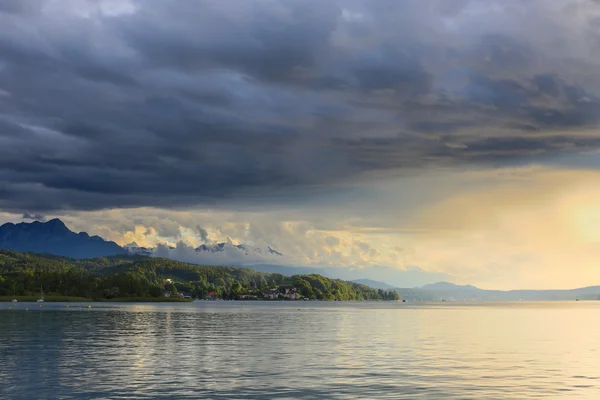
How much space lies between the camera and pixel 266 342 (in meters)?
99.3

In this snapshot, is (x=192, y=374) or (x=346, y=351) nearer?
(x=192, y=374)

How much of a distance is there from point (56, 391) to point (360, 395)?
23.3 metres

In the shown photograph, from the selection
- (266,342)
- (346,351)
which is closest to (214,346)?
(266,342)

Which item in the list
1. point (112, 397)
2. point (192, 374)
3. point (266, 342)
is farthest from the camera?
point (266, 342)

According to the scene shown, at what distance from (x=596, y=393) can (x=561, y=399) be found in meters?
4.89

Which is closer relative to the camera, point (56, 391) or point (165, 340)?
point (56, 391)

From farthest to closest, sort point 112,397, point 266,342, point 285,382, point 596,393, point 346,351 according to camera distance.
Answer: point 266,342
point 346,351
point 285,382
point 596,393
point 112,397

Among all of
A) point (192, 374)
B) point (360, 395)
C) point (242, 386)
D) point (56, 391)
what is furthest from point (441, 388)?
point (56, 391)

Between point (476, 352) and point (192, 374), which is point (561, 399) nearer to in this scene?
point (192, 374)

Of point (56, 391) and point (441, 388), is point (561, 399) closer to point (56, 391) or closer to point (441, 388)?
point (441, 388)

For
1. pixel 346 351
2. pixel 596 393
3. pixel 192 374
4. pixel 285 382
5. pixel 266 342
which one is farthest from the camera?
pixel 266 342

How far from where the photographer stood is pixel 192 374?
6234 cm

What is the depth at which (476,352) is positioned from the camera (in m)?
88.3

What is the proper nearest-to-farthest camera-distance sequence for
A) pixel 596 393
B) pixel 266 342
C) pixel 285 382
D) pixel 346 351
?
pixel 596 393 < pixel 285 382 < pixel 346 351 < pixel 266 342
